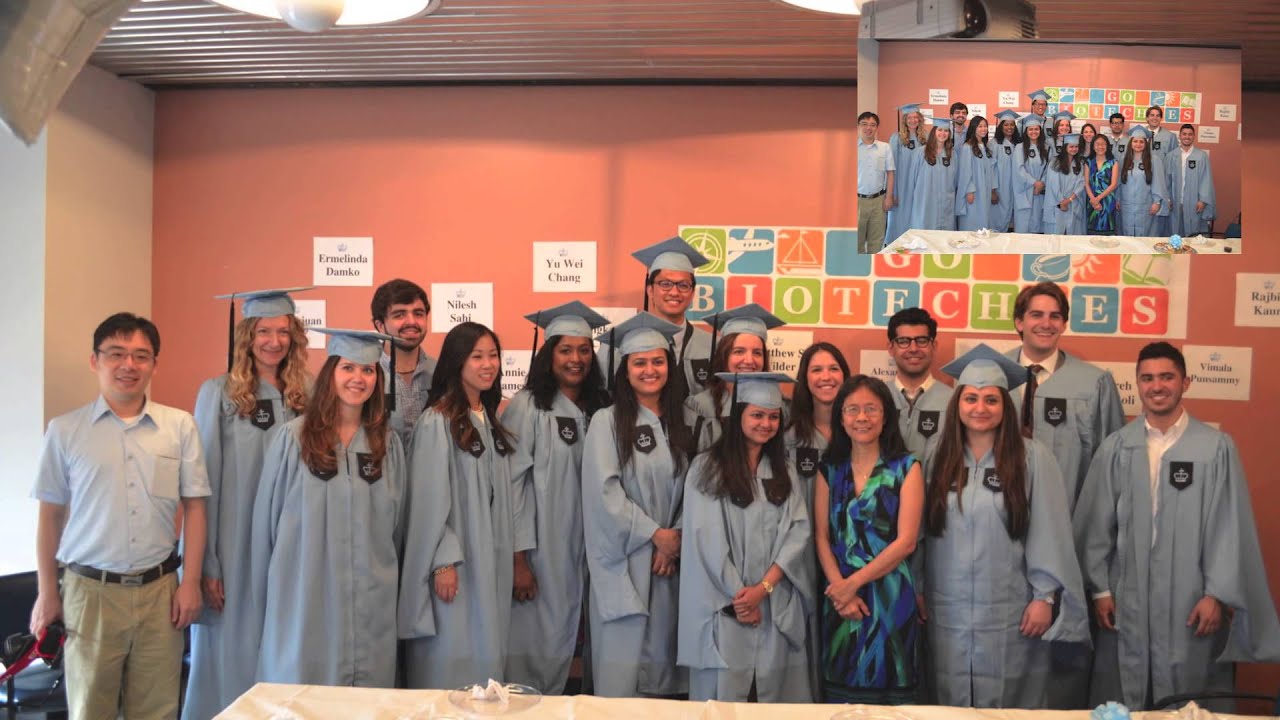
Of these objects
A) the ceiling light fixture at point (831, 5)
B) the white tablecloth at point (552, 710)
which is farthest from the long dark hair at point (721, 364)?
the white tablecloth at point (552, 710)

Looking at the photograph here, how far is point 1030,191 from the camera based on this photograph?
3305mm

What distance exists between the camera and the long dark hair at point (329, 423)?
12.5 ft

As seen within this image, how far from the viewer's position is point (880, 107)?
3260 mm

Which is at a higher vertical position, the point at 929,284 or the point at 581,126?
the point at 581,126

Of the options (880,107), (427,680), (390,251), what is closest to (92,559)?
(427,680)

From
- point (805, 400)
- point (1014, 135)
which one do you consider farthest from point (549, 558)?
point (1014, 135)

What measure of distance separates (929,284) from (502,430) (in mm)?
2248

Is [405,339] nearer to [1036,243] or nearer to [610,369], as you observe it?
[610,369]

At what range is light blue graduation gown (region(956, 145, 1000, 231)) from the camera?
3273mm

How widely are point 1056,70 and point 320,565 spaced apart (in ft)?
9.29

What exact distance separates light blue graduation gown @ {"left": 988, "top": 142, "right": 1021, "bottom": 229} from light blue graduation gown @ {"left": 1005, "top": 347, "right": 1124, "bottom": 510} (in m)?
1.43

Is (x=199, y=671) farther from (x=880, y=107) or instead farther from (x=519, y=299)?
(x=880, y=107)

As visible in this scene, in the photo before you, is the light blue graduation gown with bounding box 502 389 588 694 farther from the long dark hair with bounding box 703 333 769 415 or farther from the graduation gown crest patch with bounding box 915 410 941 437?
the graduation gown crest patch with bounding box 915 410 941 437

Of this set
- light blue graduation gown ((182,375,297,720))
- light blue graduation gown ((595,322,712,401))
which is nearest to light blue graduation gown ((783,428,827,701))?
light blue graduation gown ((595,322,712,401))
